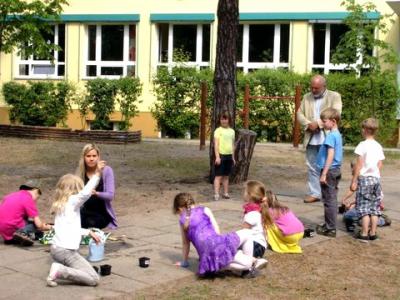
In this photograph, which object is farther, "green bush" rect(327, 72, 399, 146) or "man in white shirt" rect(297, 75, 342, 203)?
"green bush" rect(327, 72, 399, 146)

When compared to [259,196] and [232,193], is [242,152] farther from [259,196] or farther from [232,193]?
[259,196]

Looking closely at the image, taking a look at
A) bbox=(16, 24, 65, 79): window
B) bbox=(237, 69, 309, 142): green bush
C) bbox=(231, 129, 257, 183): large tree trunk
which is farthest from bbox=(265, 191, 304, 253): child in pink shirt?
bbox=(16, 24, 65, 79): window

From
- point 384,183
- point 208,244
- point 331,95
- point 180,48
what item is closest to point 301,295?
point 208,244

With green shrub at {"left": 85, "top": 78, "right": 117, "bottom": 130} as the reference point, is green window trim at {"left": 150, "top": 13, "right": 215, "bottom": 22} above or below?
above

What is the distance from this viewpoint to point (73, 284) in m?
6.21

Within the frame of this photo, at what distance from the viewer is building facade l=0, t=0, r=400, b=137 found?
939 inches

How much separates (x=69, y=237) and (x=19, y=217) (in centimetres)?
145

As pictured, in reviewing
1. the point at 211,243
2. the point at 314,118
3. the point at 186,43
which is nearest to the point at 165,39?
the point at 186,43

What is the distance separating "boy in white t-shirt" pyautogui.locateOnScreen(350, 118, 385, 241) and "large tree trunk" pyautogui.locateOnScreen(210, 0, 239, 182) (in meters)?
4.23

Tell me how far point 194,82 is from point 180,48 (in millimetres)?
3514

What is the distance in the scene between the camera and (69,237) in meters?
6.33

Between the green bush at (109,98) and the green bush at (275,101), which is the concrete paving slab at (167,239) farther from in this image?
the green bush at (109,98)

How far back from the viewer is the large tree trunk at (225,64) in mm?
12195

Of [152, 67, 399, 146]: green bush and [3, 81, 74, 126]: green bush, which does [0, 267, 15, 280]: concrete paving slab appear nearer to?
[152, 67, 399, 146]: green bush
